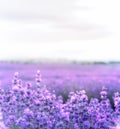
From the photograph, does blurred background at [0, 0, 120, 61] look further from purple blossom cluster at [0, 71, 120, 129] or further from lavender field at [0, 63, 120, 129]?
purple blossom cluster at [0, 71, 120, 129]

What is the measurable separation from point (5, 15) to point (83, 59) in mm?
594

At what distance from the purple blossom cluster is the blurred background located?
197 millimetres

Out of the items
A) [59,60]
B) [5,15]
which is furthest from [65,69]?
[5,15]

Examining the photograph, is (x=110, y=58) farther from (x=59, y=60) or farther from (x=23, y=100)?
(x=23, y=100)

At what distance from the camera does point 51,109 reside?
51.4 inches

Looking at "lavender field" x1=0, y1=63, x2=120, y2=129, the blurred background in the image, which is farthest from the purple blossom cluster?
the blurred background

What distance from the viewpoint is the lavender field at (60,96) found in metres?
1.30

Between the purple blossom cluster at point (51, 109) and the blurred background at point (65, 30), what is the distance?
20 cm

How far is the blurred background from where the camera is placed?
1500 millimetres

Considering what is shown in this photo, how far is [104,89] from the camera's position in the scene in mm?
1433

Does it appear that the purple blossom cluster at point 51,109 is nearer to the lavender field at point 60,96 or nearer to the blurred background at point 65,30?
the lavender field at point 60,96

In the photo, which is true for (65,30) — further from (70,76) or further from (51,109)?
(51,109)

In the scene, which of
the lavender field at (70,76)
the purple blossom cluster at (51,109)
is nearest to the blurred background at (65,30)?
the lavender field at (70,76)

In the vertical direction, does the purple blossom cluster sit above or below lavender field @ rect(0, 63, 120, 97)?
below
